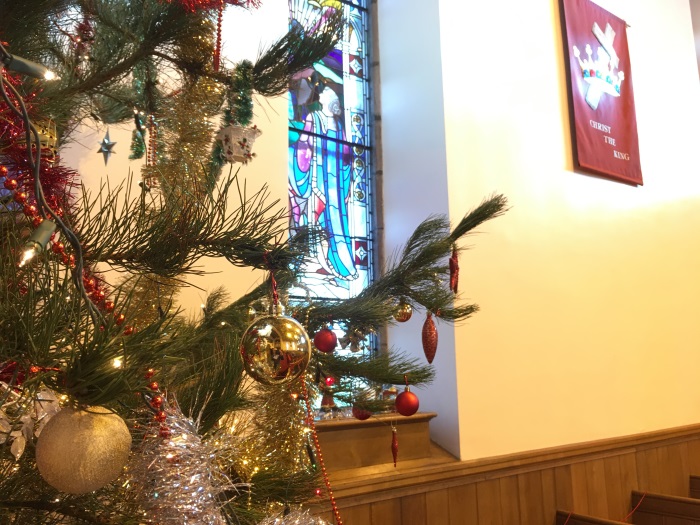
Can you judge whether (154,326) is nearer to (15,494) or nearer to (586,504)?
(15,494)

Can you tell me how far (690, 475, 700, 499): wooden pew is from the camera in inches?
149

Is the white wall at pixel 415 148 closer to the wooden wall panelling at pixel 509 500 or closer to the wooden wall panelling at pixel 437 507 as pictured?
the wooden wall panelling at pixel 437 507

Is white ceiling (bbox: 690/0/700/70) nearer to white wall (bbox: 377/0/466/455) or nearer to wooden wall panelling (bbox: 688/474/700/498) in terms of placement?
white wall (bbox: 377/0/466/455)

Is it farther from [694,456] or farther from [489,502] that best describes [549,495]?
[694,456]

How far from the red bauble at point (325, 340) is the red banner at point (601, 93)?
273 cm

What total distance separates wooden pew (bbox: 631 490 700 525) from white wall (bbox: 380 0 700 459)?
35 centimetres

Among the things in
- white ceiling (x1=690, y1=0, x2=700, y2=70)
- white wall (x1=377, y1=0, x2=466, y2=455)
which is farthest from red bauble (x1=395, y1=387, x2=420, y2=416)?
white ceiling (x1=690, y1=0, x2=700, y2=70)

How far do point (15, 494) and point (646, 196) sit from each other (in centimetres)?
414

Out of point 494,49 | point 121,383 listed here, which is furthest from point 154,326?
point 494,49

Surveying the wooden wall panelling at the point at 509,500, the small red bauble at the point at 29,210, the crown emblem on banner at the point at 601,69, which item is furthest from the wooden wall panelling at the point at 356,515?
the crown emblem on banner at the point at 601,69

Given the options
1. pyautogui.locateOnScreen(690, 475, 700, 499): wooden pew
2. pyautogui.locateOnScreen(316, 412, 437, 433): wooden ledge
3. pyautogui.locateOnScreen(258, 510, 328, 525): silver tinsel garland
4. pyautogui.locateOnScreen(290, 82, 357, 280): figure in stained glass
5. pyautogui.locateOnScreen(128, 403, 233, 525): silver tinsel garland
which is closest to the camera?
pyautogui.locateOnScreen(128, 403, 233, 525): silver tinsel garland

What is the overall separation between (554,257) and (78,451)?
125 inches

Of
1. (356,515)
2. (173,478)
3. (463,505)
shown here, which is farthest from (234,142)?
(463,505)

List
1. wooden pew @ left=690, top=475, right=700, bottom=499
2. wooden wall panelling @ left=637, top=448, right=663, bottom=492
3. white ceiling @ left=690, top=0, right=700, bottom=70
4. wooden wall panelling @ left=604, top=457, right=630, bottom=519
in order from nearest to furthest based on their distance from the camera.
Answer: wooden wall panelling @ left=604, top=457, right=630, bottom=519, wooden wall panelling @ left=637, top=448, right=663, bottom=492, wooden pew @ left=690, top=475, right=700, bottom=499, white ceiling @ left=690, top=0, right=700, bottom=70
